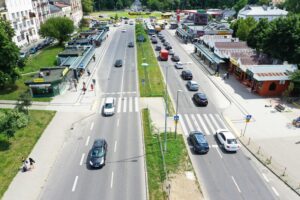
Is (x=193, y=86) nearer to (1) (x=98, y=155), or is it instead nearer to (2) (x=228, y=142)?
(2) (x=228, y=142)

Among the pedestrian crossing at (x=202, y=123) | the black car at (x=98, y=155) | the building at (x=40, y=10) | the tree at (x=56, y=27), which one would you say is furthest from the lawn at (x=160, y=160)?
the building at (x=40, y=10)

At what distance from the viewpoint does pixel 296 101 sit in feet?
158

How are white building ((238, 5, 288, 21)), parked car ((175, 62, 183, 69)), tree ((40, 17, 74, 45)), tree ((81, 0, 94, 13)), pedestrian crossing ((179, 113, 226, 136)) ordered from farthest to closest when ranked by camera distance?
tree ((81, 0, 94, 13)) → white building ((238, 5, 288, 21)) → tree ((40, 17, 74, 45)) → parked car ((175, 62, 183, 69)) → pedestrian crossing ((179, 113, 226, 136))

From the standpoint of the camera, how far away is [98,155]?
101ft

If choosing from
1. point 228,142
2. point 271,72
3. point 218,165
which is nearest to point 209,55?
point 271,72

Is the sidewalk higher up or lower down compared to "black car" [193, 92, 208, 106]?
lower down

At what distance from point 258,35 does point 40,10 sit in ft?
262

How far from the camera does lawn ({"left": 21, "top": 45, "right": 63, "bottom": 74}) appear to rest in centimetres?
6562

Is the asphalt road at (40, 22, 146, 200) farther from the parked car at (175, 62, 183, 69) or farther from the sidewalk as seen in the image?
the parked car at (175, 62, 183, 69)

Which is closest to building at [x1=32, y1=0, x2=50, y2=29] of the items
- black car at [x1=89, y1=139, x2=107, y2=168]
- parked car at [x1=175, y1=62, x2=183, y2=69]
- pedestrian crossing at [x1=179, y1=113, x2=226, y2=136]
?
parked car at [x1=175, y1=62, x2=183, y2=69]

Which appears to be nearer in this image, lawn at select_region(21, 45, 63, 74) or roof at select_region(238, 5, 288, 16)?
lawn at select_region(21, 45, 63, 74)

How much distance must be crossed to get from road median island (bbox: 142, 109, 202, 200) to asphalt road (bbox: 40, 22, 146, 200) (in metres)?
1.09

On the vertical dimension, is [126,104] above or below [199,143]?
below

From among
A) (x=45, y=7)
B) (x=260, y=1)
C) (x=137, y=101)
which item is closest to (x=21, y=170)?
(x=137, y=101)
